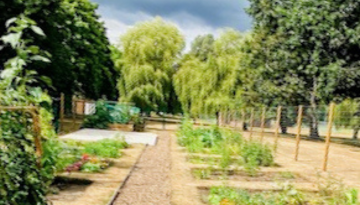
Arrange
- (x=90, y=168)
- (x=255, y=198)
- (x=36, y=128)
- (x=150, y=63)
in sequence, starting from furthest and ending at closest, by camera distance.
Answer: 1. (x=150, y=63)
2. (x=90, y=168)
3. (x=255, y=198)
4. (x=36, y=128)

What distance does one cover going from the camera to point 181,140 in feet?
54.3

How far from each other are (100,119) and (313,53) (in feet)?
42.6

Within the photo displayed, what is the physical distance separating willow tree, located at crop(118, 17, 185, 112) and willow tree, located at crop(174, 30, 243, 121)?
1.54 meters

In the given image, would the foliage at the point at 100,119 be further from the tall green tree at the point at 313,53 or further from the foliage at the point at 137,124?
the tall green tree at the point at 313,53

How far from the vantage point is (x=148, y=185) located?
7945 millimetres

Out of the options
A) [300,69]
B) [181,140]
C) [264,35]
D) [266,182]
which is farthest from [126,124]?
[266,182]

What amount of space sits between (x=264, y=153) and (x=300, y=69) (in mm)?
15275

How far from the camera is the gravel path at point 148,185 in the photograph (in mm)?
6649

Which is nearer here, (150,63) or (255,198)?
(255,198)

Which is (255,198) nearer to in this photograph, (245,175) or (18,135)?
(245,175)

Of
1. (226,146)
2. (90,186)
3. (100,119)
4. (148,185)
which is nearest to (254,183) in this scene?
(148,185)

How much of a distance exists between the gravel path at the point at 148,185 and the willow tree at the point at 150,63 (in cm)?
2137

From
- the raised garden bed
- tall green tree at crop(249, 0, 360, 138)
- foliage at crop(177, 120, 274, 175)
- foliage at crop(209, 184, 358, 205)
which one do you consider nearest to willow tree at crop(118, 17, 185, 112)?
tall green tree at crop(249, 0, 360, 138)

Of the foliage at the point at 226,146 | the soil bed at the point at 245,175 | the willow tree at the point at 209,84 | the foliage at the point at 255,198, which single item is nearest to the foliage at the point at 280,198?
the foliage at the point at 255,198
